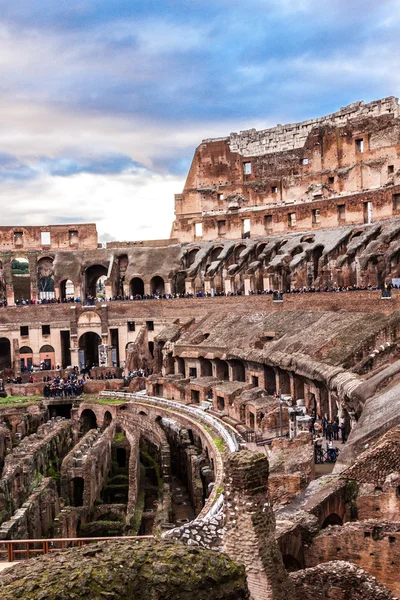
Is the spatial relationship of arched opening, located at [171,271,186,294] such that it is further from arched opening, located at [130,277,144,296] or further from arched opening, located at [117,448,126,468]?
arched opening, located at [117,448,126,468]

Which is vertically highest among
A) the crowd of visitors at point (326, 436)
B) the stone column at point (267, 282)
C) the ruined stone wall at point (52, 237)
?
the ruined stone wall at point (52, 237)

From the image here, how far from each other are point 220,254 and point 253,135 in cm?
1432

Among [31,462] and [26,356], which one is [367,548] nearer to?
[31,462]

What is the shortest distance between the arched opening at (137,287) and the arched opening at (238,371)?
71.8 feet

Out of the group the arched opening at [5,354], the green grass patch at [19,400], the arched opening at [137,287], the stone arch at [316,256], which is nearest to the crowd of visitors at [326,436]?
the green grass patch at [19,400]

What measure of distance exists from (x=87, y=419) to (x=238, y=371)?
1029 centimetres

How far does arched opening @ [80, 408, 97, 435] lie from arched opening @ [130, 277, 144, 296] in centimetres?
1854

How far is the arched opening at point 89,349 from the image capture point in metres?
51.0

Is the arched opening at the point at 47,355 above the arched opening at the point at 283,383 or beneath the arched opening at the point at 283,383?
above

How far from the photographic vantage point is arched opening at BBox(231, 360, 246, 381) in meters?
34.6

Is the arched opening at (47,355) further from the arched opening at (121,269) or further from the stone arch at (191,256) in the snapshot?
the stone arch at (191,256)

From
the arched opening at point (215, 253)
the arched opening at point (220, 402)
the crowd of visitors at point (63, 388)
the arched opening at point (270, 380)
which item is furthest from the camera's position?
the arched opening at point (215, 253)

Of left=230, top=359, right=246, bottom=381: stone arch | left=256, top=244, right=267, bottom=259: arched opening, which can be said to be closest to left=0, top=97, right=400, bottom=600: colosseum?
left=230, top=359, right=246, bottom=381: stone arch

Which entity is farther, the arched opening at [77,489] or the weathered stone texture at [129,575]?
the arched opening at [77,489]
